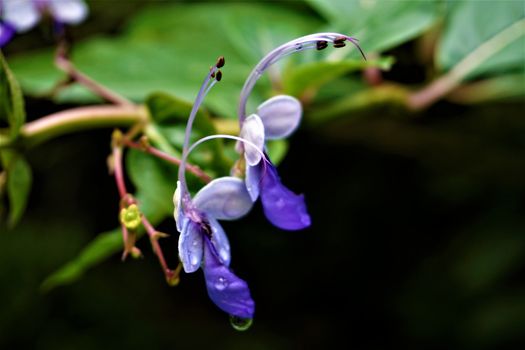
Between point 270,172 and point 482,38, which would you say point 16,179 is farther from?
point 482,38

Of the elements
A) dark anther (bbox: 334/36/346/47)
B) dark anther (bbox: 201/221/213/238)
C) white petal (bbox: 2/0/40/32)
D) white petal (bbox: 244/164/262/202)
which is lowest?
white petal (bbox: 2/0/40/32)

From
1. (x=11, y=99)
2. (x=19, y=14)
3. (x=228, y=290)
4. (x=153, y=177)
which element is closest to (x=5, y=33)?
(x=19, y=14)

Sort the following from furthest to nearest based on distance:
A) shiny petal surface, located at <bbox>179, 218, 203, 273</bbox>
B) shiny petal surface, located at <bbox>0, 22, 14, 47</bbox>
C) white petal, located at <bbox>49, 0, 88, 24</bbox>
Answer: white petal, located at <bbox>49, 0, 88, 24</bbox>, shiny petal surface, located at <bbox>0, 22, 14, 47</bbox>, shiny petal surface, located at <bbox>179, 218, 203, 273</bbox>

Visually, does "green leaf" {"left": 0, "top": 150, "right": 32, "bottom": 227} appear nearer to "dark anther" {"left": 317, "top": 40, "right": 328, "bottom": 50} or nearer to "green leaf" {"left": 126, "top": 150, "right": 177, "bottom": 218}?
"green leaf" {"left": 126, "top": 150, "right": 177, "bottom": 218}

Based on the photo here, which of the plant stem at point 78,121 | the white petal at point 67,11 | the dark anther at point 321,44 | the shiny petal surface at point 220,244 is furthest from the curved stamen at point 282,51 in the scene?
the white petal at point 67,11

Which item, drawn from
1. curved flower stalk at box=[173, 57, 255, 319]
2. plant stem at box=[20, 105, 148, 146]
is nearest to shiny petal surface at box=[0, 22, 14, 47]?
plant stem at box=[20, 105, 148, 146]

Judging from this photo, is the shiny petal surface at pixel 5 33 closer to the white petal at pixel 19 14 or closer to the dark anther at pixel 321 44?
the white petal at pixel 19 14
